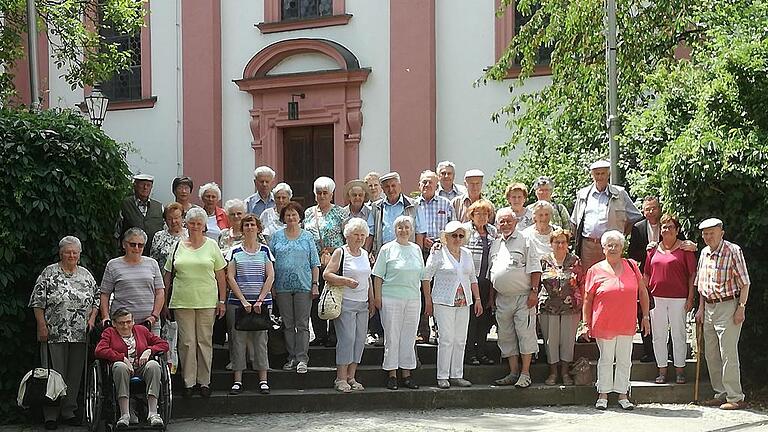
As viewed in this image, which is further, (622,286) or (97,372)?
(622,286)

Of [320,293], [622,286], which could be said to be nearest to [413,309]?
[320,293]

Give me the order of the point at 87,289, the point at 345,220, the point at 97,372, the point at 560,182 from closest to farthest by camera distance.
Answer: the point at 97,372, the point at 87,289, the point at 345,220, the point at 560,182

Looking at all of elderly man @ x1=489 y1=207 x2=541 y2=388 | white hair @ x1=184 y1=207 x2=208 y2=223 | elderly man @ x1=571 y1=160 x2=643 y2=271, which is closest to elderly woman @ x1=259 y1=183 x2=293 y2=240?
white hair @ x1=184 y1=207 x2=208 y2=223

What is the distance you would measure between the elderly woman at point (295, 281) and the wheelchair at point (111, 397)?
1486 mm

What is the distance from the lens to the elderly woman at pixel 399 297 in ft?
33.7

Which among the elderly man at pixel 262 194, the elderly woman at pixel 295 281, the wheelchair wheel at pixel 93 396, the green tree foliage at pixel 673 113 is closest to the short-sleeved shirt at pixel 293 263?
the elderly woman at pixel 295 281

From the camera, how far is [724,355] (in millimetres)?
10141

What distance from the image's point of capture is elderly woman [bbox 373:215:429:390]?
404 inches

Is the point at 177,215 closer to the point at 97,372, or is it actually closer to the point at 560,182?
the point at 97,372

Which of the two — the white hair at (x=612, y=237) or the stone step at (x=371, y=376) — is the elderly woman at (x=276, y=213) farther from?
the white hair at (x=612, y=237)

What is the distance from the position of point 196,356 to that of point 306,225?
6.11ft

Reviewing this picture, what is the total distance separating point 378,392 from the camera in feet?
33.5

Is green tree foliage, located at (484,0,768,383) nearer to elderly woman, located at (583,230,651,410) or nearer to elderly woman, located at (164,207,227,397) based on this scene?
elderly woman, located at (583,230,651,410)

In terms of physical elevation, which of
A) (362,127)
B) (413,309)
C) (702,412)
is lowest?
(702,412)
